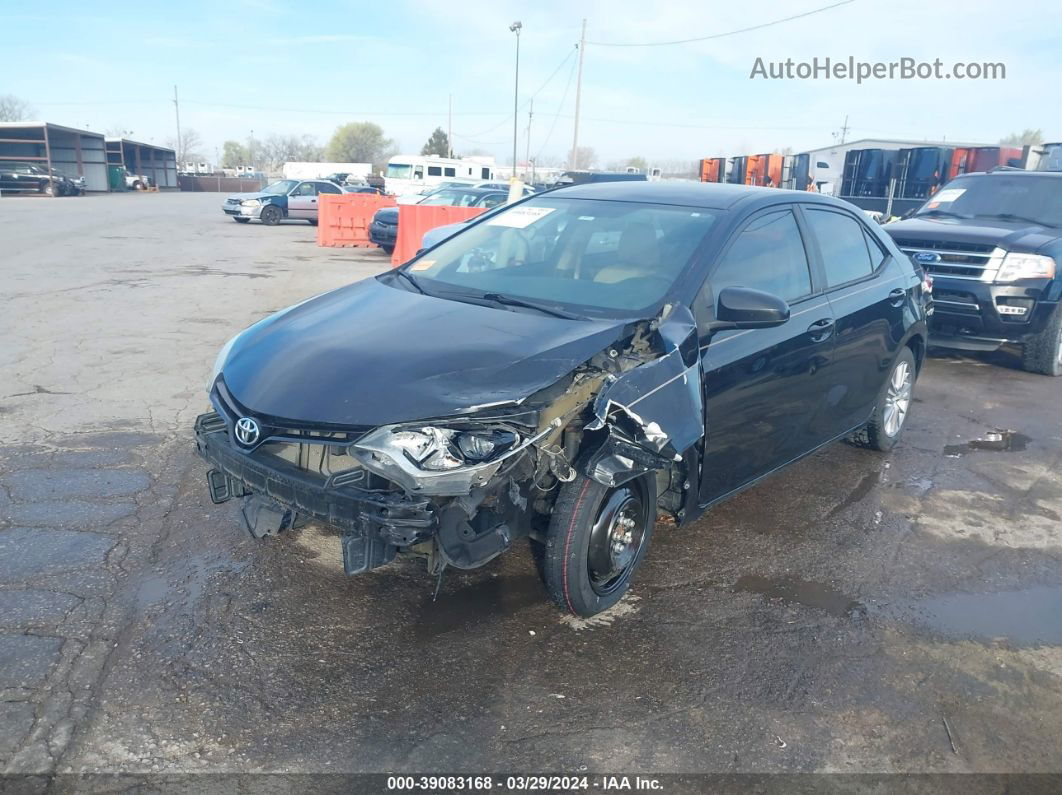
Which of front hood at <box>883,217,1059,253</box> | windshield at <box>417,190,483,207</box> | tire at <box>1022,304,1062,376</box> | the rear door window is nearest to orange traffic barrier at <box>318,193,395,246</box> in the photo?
windshield at <box>417,190,483,207</box>

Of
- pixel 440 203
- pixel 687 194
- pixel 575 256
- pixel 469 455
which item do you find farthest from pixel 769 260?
pixel 440 203

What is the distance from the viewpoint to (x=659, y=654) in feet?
10.7

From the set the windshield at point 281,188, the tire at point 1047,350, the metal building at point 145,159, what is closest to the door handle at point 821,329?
the tire at point 1047,350

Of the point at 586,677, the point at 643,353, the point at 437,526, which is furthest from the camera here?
the point at 643,353

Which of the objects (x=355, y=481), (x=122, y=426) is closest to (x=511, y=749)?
(x=355, y=481)

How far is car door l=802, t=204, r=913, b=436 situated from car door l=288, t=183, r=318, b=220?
22692mm

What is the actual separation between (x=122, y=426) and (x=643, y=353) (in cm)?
387

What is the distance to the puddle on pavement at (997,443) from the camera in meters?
5.98

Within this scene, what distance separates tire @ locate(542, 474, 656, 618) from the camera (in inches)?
126

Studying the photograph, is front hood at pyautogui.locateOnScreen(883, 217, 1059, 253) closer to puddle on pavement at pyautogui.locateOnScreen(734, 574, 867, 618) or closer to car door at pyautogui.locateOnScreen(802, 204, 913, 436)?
car door at pyautogui.locateOnScreen(802, 204, 913, 436)

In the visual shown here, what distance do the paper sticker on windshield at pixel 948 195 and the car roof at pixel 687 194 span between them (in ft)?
17.6

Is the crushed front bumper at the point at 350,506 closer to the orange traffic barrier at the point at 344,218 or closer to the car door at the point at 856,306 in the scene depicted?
the car door at the point at 856,306

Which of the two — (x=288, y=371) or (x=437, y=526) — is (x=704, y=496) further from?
(x=288, y=371)

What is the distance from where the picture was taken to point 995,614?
146 inches
